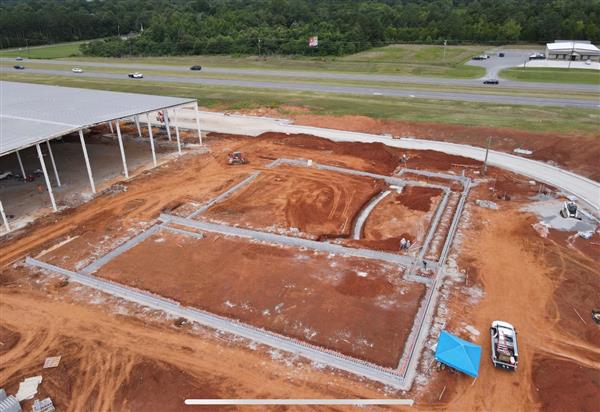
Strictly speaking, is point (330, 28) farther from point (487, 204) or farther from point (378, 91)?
point (487, 204)

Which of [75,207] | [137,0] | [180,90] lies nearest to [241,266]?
[75,207]

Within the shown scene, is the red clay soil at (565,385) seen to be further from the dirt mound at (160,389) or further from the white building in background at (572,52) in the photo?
the white building in background at (572,52)

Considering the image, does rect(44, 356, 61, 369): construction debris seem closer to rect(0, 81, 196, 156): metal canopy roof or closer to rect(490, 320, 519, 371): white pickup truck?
rect(0, 81, 196, 156): metal canopy roof

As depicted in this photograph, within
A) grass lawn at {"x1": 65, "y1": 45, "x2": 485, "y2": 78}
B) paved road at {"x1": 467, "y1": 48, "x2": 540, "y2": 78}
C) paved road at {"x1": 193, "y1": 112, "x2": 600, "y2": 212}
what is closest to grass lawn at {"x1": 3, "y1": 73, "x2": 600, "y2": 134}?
paved road at {"x1": 193, "y1": 112, "x2": 600, "y2": 212}

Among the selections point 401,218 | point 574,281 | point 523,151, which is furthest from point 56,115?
point 523,151

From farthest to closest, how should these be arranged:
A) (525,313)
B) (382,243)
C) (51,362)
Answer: (382,243)
(525,313)
(51,362)
